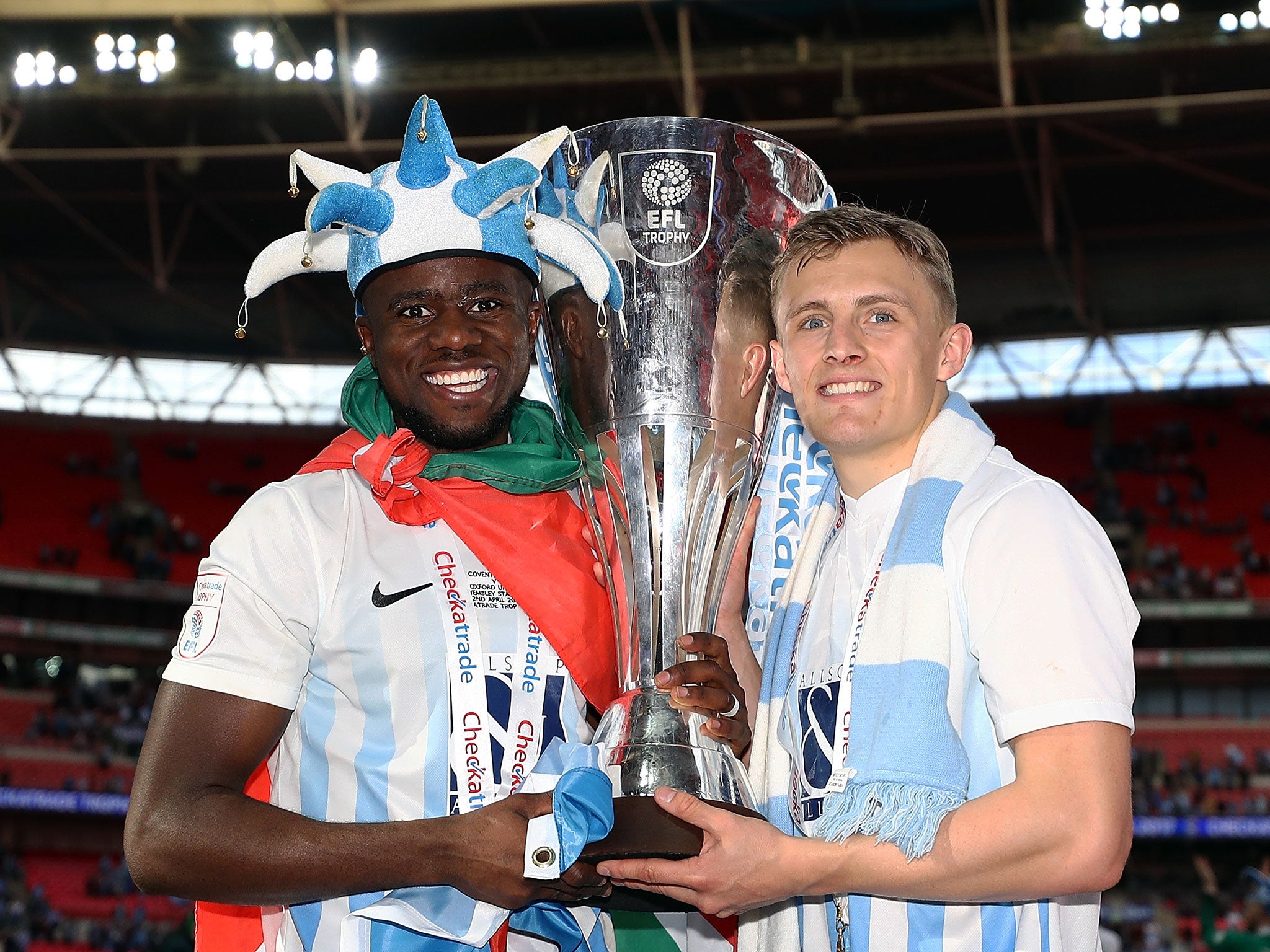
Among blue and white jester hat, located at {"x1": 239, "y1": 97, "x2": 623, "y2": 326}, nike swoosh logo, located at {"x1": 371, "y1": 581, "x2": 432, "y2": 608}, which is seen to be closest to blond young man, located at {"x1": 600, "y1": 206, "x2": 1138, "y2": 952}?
blue and white jester hat, located at {"x1": 239, "y1": 97, "x2": 623, "y2": 326}

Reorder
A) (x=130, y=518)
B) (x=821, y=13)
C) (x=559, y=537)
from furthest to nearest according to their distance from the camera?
(x=130, y=518) → (x=821, y=13) → (x=559, y=537)

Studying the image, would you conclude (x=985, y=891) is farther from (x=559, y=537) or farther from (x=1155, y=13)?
(x=1155, y=13)

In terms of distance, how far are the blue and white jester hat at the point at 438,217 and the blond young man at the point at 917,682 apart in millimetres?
383

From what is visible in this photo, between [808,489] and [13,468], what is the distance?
23.0 m

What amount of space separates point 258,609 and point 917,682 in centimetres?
99

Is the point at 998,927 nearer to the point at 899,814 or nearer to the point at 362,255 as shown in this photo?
the point at 899,814

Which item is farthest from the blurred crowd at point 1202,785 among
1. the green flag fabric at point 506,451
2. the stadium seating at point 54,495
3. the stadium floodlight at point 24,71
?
the green flag fabric at point 506,451

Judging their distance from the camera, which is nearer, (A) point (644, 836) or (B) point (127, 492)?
(A) point (644, 836)

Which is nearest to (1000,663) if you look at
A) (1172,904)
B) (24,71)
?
(24,71)

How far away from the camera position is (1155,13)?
13.6 meters

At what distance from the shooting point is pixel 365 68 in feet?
43.2

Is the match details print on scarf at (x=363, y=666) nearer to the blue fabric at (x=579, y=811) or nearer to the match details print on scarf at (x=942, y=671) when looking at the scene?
the blue fabric at (x=579, y=811)

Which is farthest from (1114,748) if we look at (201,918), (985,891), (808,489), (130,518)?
(130,518)

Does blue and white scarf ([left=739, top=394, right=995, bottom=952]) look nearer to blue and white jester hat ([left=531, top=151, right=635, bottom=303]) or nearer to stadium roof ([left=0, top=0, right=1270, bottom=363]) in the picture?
blue and white jester hat ([left=531, top=151, right=635, bottom=303])
